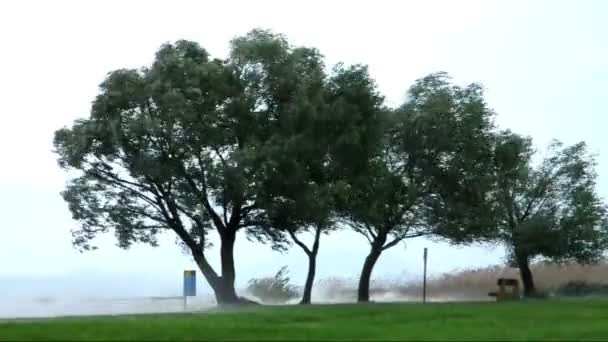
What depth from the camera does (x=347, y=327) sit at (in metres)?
21.0

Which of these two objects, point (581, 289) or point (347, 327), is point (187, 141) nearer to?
point (347, 327)

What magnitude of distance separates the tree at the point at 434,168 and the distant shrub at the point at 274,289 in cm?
464

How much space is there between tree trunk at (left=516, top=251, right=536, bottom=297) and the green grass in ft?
80.2

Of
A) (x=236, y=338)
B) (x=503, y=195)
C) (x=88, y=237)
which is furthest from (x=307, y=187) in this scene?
(x=236, y=338)

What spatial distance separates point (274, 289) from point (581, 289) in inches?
690

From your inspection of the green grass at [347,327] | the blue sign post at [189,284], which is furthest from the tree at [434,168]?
the green grass at [347,327]

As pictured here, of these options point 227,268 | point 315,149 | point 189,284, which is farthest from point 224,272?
point 315,149

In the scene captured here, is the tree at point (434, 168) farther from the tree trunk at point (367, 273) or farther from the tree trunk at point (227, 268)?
the tree trunk at point (227, 268)

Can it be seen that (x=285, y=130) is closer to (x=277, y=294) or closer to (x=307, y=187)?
(x=307, y=187)

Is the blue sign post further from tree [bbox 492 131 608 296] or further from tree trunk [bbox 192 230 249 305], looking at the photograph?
tree [bbox 492 131 608 296]

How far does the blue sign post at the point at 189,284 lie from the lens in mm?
37625

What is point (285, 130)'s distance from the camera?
37.9m

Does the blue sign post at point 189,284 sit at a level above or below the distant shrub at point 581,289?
above

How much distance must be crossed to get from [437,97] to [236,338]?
28641mm
